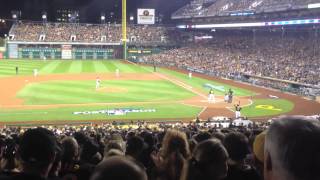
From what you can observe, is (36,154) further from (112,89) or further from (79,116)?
(112,89)

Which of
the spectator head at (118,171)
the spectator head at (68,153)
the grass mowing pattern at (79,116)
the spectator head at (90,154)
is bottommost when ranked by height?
the grass mowing pattern at (79,116)

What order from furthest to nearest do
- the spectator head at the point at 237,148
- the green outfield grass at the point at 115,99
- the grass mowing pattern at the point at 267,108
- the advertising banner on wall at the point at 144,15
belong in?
the advertising banner on wall at the point at 144,15 → the grass mowing pattern at the point at 267,108 → the green outfield grass at the point at 115,99 → the spectator head at the point at 237,148

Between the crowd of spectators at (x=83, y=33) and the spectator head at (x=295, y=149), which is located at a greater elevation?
the crowd of spectators at (x=83, y=33)

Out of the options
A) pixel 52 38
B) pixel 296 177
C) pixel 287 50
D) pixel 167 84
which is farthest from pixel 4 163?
pixel 52 38

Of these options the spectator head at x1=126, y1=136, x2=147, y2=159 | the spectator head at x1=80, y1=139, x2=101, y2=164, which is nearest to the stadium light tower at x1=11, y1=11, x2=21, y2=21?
the spectator head at x1=80, y1=139, x2=101, y2=164

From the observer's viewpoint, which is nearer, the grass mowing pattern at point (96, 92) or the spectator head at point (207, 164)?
the spectator head at point (207, 164)

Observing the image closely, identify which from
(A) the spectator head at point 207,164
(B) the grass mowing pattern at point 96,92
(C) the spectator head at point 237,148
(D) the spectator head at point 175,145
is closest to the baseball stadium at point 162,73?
(B) the grass mowing pattern at point 96,92

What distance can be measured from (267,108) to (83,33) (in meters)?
78.7

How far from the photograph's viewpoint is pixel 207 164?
15.8 ft

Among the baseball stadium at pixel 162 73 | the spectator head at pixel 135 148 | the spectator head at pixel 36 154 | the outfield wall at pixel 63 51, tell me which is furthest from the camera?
the outfield wall at pixel 63 51

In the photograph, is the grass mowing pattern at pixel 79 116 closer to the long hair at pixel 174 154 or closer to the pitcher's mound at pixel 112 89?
the pitcher's mound at pixel 112 89

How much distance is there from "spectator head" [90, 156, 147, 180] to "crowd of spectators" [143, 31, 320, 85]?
4999cm

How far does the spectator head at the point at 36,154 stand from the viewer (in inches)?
157

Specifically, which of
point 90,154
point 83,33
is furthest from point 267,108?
point 83,33
